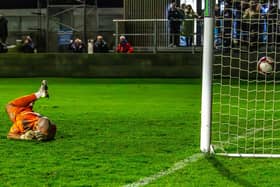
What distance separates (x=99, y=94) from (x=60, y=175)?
10.1 meters

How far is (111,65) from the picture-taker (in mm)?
22500

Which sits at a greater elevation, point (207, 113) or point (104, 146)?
point (207, 113)

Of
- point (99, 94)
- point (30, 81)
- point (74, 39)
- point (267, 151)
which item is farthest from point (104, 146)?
point (74, 39)

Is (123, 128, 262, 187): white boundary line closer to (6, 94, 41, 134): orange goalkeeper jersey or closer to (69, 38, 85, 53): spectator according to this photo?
(6, 94, 41, 134): orange goalkeeper jersey

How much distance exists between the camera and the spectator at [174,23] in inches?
898

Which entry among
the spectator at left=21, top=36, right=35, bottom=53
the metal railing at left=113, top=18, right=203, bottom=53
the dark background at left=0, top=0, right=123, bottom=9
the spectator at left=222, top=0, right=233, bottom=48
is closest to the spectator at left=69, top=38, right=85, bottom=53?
the metal railing at left=113, top=18, right=203, bottom=53

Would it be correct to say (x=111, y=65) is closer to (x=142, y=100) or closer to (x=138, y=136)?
(x=142, y=100)

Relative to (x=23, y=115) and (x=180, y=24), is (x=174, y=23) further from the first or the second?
(x=23, y=115)

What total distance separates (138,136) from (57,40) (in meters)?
17.6

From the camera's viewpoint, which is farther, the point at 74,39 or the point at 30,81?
the point at 74,39

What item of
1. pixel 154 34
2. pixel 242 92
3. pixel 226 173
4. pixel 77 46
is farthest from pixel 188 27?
pixel 226 173

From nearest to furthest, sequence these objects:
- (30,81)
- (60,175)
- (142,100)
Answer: (60,175) → (142,100) → (30,81)

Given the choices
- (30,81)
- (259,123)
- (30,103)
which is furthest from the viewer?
(30,81)

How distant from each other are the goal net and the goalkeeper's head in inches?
96.5
